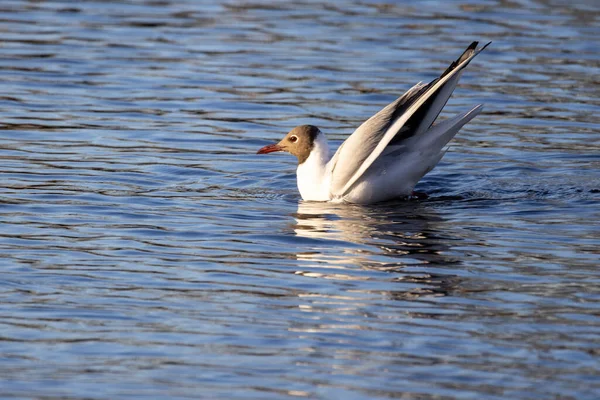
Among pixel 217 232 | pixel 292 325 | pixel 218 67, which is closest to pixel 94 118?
pixel 218 67

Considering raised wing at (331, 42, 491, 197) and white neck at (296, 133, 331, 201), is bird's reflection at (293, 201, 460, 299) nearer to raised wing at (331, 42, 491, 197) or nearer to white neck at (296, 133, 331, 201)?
white neck at (296, 133, 331, 201)

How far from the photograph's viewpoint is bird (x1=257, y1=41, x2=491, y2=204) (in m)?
10.0

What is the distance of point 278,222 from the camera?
977 cm

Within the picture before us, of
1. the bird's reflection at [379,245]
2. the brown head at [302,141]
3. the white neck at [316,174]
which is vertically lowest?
the bird's reflection at [379,245]

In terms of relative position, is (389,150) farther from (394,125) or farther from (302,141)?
(302,141)

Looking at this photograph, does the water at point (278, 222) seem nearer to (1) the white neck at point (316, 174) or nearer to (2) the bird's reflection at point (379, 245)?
(2) the bird's reflection at point (379, 245)

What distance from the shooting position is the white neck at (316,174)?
35.0 ft

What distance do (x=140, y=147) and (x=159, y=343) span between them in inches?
246

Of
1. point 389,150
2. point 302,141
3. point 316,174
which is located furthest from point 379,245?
point 302,141

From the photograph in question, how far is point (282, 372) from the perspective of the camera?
6.09m

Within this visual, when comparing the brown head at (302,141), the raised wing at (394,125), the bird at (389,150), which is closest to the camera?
the raised wing at (394,125)

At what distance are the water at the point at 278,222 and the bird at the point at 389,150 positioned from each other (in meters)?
0.28

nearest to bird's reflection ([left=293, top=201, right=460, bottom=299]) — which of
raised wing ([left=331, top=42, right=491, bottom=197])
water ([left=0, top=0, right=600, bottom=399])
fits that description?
water ([left=0, top=0, right=600, bottom=399])

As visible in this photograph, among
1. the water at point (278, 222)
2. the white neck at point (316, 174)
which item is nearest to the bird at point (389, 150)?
the white neck at point (316, 174)
